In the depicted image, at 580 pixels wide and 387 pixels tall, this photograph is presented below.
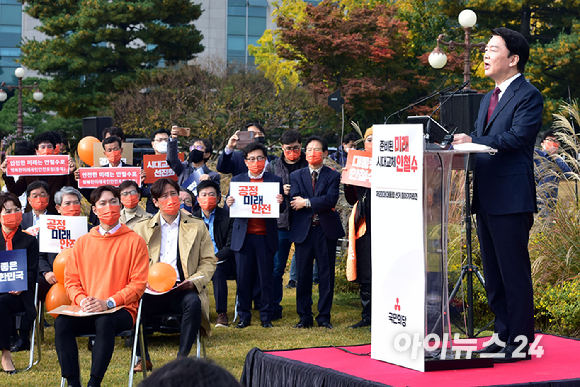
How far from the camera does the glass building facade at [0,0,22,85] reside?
154ft

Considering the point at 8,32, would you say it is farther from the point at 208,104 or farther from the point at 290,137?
the point at 290,137

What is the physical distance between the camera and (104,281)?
5496 millimetres

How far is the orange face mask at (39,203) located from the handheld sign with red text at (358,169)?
326cm

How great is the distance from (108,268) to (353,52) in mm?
23229

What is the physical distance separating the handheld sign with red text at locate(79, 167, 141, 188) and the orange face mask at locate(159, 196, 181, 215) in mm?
1459

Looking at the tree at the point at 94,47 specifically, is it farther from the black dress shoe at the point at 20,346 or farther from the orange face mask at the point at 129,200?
the black dress shoe at the point at 20,346

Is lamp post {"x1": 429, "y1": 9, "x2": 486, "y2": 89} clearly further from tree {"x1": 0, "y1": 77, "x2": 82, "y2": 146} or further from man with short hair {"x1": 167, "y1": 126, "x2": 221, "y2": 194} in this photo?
tree {"x1": 0, "y1": 77, "x2": 82, "y2": 146}

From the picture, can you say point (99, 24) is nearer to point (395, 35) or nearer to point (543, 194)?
point (395, 35)

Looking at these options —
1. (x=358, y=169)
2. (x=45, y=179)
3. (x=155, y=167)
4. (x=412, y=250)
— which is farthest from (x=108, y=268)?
(x=155, y=167)

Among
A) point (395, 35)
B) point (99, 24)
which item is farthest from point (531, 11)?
point (99, 24)

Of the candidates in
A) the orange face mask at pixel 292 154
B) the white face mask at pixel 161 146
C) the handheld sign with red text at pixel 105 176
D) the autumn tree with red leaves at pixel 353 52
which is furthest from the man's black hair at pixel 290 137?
the autumn tree with red leaves at pixel 353 52

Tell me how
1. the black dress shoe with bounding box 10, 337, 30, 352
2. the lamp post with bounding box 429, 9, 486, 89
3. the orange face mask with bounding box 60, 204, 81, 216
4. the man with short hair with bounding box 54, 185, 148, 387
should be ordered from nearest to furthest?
1. the man with short hair with bounding box 54, 185, 148, 387
2. the black dress shoe with bounding box 10, 337, 30, 352
3. the orange face mask with bounding box 60, 204, 81, 216
4. the lamp post with bounding box 429, 9, 486, 89

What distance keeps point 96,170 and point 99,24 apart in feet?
79.5

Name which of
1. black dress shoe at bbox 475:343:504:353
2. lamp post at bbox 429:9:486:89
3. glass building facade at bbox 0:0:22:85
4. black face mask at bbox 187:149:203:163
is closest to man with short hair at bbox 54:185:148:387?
black dress shoe at bbox 475:343:504:353
